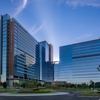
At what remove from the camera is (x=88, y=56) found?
608 feet

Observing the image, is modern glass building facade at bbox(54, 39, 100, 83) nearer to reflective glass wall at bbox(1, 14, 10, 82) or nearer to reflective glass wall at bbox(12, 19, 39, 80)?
reflective glass wall at bbox(12, 19, 39, 80)

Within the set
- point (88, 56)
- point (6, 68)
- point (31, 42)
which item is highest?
point (31, 42)

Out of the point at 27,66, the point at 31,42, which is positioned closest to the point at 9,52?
the point at 27,66

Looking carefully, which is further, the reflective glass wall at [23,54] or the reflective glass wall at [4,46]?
the reflective glass wall at [23,54]

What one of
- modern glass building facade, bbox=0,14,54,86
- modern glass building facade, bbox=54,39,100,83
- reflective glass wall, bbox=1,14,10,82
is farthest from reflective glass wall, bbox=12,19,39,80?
modern glass building facade, bbox=54,39,100,83

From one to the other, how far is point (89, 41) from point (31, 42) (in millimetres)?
63815

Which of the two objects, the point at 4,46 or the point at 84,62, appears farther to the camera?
the point at 84,62

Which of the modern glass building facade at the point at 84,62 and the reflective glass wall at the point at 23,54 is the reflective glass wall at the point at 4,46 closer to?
the reflective glass wall at the point at 23,54

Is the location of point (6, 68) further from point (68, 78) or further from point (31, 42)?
Result: point (68, 78)

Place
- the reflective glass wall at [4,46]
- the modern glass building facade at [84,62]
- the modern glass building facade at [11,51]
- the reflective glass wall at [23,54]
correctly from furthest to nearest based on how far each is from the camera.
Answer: the modern glass building facade at [84,62] < the reflective glass wall at [23,54] < the modern glass building facade at [11,51] < the reflective glass wall at [4,46]

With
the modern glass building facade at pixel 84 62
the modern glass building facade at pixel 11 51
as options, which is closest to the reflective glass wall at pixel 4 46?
the modern glass building facade at pixel 11 51

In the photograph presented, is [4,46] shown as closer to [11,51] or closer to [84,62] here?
[11,51]

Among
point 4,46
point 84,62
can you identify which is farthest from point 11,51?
point 84,62

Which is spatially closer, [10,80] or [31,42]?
[10,80]
